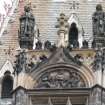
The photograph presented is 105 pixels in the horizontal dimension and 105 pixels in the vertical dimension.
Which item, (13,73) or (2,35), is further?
(2,35)

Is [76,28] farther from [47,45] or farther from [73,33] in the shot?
[47,45]

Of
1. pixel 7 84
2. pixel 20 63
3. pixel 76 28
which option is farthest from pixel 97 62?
pixel 7 84

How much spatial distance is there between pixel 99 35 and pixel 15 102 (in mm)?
3434

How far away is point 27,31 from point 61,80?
2.12m

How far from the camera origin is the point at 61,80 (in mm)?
27281

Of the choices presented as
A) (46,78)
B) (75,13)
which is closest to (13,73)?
(46,78)

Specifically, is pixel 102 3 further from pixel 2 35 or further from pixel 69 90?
pixel 69 90

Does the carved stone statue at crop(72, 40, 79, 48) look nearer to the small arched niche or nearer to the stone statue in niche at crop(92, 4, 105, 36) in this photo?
the small arched niche

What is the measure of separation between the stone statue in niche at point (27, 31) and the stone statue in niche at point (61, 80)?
1295 millimetres

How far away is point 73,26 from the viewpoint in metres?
30.2

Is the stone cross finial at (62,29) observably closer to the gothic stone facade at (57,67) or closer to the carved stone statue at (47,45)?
the gothic stone facade at (57,67)

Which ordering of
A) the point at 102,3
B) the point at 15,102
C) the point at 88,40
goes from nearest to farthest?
the point at 15,102, the point at 88,40, the point at 102,3

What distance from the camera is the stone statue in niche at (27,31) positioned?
28109mm

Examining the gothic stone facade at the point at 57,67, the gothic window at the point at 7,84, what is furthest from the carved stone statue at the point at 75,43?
the gothic window at the point at 7,84
